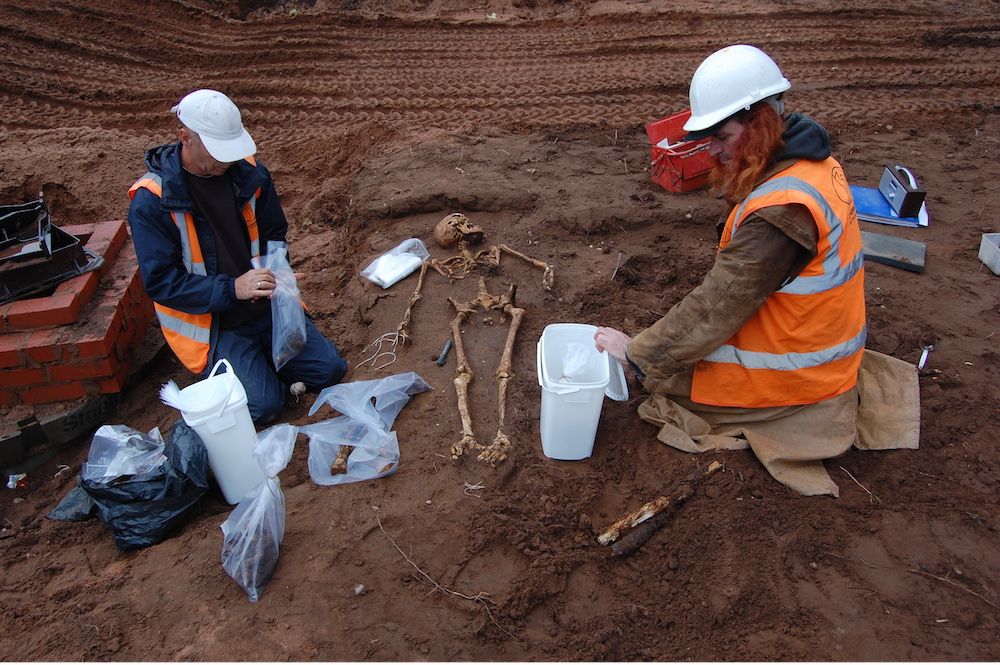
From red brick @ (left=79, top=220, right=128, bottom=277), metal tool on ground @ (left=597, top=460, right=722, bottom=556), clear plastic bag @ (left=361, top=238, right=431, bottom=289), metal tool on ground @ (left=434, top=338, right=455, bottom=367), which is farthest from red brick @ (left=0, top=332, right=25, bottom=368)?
metal tool on ground @ (left=597, top=460, right=722, bottom=556)

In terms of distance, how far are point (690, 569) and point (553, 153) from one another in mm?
5068

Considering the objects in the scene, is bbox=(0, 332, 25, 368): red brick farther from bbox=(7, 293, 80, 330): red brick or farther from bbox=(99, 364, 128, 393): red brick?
bbox=(99, 364, 128, 393): red brick

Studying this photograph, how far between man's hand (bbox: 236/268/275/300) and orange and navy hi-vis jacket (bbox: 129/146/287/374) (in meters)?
0.09

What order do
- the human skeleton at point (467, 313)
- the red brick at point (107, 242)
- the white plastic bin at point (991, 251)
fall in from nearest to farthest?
the human skeleton at point (467, 313) < the red brick at point (107, 242) < the white plastic bin at point (991, 251)

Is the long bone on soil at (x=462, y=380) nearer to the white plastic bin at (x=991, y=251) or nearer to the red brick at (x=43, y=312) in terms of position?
the red brick at (x=43, y=312)

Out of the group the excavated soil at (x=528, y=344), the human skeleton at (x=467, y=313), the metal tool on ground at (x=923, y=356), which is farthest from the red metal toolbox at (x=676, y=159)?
the metal tool on ground at (x=923, y=356)

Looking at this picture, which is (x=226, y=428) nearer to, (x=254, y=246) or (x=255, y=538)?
(x=255, y=538)

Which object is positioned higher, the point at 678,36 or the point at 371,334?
the point at 678,36

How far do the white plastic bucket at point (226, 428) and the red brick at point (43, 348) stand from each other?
142 centimetres

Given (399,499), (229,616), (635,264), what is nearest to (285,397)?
(399,499)

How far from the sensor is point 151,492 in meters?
3.21

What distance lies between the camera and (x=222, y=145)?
3604 mm

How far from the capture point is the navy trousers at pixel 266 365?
4.20 m

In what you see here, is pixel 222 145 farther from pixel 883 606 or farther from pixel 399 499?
pixel 883 606
